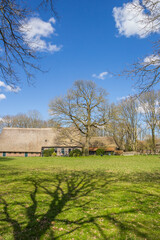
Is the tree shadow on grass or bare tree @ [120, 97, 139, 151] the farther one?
bare tree @ [120, 97, 139, 151]

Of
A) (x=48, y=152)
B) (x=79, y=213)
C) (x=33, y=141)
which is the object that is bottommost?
(x=48, y=152)

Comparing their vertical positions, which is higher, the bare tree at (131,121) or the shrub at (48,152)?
the bare tree at (131,121)

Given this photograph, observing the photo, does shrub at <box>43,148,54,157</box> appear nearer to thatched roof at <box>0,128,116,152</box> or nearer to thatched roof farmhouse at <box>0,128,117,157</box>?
thatched roof farmhouse at <box>0,128,117,157</box>

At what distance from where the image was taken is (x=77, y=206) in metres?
5.79

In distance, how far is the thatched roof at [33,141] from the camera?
142 feet

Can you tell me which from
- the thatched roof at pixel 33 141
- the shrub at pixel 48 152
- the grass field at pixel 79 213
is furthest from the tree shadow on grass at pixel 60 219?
the thatched roof at pixel 33 141

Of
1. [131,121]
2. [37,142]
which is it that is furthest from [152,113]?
[37,142]

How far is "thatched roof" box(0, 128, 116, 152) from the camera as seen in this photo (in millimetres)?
43156

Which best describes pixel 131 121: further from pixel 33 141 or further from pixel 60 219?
pixel 60 219

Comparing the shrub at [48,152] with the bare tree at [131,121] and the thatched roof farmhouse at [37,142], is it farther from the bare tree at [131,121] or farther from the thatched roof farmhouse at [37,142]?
the bare tree at [131,121]

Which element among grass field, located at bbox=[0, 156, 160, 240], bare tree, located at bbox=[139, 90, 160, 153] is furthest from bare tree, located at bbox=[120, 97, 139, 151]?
grass field, located at bbox=[0, 156, 160, 240]

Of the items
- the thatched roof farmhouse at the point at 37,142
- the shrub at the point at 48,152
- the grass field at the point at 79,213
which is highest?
the thatched roof farmhouse at the point at 37,142

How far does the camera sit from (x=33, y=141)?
1768 inches

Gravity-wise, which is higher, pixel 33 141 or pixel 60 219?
pixel 33 141
